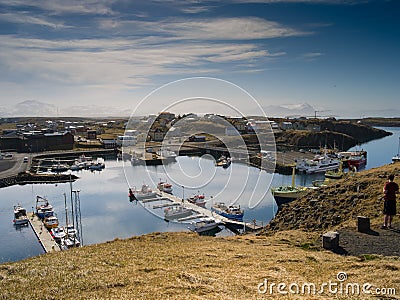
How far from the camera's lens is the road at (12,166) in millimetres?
32938

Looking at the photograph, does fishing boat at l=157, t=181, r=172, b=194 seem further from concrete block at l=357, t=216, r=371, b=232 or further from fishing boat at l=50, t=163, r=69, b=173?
concrete block at l=357, t=216, r=371, b=232

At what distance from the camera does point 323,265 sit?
4.33 m

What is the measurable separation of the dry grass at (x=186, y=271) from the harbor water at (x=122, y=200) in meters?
5.41

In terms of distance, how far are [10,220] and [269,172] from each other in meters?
23.6

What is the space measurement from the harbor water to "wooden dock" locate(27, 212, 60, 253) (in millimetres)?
302

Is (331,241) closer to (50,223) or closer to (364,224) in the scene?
(364,224)

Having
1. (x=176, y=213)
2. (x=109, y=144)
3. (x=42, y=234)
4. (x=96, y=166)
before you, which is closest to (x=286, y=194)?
(x=176, y=213)

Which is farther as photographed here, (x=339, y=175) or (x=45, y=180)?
(x=45, y=180)

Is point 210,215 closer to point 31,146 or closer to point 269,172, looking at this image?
point 269,172

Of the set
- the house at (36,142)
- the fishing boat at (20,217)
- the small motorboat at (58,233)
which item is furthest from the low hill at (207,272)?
the house at (36,142)

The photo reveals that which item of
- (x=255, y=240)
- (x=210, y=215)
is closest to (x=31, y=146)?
(x=210, y=215)

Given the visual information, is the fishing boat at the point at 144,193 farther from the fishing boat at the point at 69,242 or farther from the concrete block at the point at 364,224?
the concrete block at the point at 364,224

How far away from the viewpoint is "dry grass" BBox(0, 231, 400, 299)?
12.1 ft

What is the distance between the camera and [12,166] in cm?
3656
